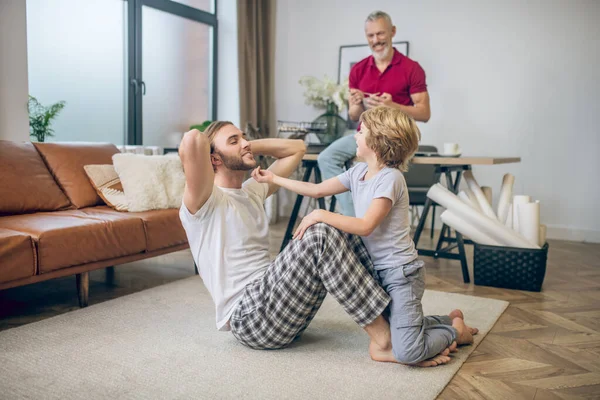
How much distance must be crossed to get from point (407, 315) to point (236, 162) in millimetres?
791

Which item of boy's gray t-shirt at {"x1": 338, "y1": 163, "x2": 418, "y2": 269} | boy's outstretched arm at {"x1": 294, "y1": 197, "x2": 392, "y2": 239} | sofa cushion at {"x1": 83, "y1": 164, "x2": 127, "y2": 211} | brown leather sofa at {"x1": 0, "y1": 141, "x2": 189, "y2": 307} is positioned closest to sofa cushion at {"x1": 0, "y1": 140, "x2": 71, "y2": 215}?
brown leather sofa at {"x1": 0, "y1": 141, "x2": 189, "y2": 307}

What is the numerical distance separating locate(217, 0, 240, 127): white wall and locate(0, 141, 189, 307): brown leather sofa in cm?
238

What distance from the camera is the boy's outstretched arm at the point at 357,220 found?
1815mm

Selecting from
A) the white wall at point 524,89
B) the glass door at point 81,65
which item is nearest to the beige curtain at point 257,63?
the white wall at point 524,89

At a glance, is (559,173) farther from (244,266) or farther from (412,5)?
(244,266)

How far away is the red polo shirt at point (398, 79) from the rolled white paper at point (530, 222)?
0.91 m

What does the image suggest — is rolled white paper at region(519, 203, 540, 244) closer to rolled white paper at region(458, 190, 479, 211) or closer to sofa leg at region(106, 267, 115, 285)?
rolled white paper at region(458, 190, 479, 211)

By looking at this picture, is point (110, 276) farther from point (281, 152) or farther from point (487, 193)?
point (487, 193)

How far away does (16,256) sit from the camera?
222cm

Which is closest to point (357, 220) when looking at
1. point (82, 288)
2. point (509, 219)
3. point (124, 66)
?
point (82, 288)

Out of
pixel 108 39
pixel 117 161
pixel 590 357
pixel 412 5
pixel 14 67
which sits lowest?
pixel 590 357

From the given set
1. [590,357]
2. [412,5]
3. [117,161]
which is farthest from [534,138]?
[117,161]

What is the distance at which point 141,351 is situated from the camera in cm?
202

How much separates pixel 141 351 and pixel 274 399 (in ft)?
2.06
